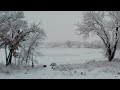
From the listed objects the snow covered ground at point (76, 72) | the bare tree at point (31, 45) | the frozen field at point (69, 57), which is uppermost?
the bare tree at point (31, 45)

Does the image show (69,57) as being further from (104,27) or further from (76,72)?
(76,72)

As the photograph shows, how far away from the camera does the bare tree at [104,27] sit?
14523 millimetres

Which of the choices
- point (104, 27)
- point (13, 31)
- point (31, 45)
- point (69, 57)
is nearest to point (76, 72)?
point (13, 31)

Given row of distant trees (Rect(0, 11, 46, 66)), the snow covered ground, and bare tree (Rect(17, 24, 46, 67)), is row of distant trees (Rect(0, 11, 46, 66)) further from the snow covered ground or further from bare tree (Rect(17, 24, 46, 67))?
the snow covered ground

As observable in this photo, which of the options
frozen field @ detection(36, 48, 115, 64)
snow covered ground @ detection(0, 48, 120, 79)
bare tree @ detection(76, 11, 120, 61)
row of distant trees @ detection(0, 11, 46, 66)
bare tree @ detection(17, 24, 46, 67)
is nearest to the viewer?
snow covered ground @ detection(0, 48, 120, 79)

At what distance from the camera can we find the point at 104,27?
1454 centimetres

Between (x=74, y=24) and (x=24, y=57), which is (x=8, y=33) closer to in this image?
(x=24, y=57)

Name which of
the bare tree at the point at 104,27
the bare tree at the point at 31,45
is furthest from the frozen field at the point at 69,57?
the bare tree at the point at 31,45

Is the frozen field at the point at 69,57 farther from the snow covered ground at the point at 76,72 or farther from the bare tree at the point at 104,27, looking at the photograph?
the snow covered ground at the point at 76,72

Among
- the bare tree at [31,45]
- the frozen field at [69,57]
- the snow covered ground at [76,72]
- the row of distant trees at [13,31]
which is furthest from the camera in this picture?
the frozen field at [69,57]

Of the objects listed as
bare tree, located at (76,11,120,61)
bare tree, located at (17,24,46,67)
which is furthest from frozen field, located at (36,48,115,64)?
bare tree, located at (17,24,46,67)

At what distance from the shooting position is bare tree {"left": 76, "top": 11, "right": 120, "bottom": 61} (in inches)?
572
